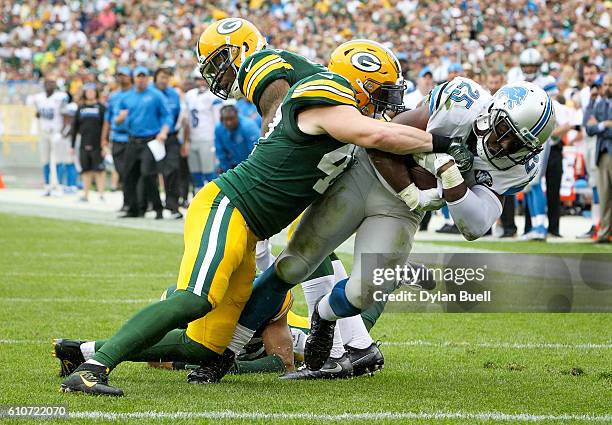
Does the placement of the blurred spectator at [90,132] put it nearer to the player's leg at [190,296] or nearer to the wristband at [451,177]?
the player's leg at [190,296]

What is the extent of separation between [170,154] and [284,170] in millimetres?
10345

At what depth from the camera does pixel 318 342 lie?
5.06 meters

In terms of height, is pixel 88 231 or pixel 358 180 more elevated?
pixel 358 180

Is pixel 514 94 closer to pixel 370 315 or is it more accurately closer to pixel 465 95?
pixel 465 95

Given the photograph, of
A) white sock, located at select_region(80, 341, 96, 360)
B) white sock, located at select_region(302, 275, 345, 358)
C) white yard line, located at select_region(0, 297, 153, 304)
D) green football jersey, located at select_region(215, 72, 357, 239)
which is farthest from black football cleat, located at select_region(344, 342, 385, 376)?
white yard line, located at select_region(0, 297, 153, 304)

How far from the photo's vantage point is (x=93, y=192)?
66.6 feet

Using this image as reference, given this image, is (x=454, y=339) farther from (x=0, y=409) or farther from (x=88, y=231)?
(x=88, y=231)

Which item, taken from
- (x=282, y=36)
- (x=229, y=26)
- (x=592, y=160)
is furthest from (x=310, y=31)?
(x=229, y=26)

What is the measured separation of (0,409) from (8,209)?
12.2 meters

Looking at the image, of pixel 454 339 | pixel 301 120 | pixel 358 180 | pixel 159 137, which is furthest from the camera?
pixel 159 137

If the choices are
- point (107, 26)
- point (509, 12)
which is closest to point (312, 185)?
point (509, 12)

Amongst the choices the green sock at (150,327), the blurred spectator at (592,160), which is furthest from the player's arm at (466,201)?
the blurred spectator at (592,160)

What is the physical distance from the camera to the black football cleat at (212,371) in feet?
16.3

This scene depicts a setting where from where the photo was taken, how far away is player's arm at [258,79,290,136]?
491 centimetres
